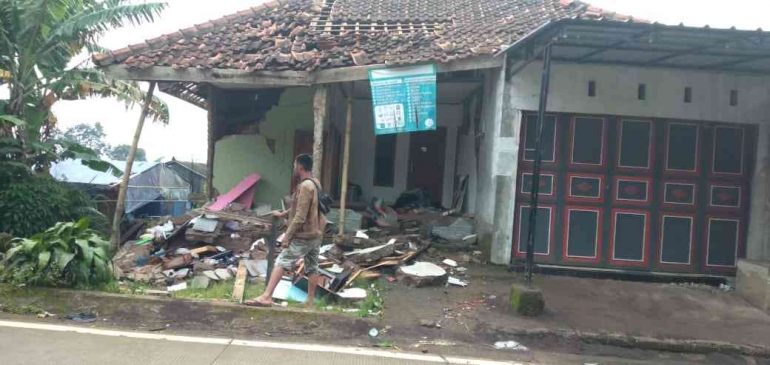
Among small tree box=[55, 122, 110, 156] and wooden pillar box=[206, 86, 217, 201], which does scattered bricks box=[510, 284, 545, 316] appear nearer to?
wooden pillar box=[206, 86, 217, 201]

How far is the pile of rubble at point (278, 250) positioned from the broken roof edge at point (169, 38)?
9.60ft

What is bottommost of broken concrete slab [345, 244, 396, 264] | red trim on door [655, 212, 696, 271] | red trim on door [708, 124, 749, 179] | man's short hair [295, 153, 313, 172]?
broken concrete slab [345, 244, 396, 264]

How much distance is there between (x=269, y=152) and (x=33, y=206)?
15.2ft

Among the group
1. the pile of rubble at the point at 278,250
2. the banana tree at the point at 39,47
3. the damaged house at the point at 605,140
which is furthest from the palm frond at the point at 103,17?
the pile of rubble at the point at 278,250

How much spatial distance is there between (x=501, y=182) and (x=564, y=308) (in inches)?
87.8

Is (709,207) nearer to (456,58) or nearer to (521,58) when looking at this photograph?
(521,58)

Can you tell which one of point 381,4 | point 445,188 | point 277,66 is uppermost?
point 381,4

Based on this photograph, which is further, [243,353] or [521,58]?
[521,58]

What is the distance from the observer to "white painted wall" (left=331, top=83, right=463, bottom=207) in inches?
485

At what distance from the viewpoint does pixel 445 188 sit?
1238 centimetres

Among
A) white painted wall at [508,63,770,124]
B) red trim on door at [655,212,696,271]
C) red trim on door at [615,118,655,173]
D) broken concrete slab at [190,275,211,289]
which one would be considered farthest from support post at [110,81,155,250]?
red trim on door at [655,212,696,271]

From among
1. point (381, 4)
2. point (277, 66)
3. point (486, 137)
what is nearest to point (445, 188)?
point (486, 137)

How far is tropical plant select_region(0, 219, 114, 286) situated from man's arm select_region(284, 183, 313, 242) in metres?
2.46

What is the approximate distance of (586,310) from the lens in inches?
240
